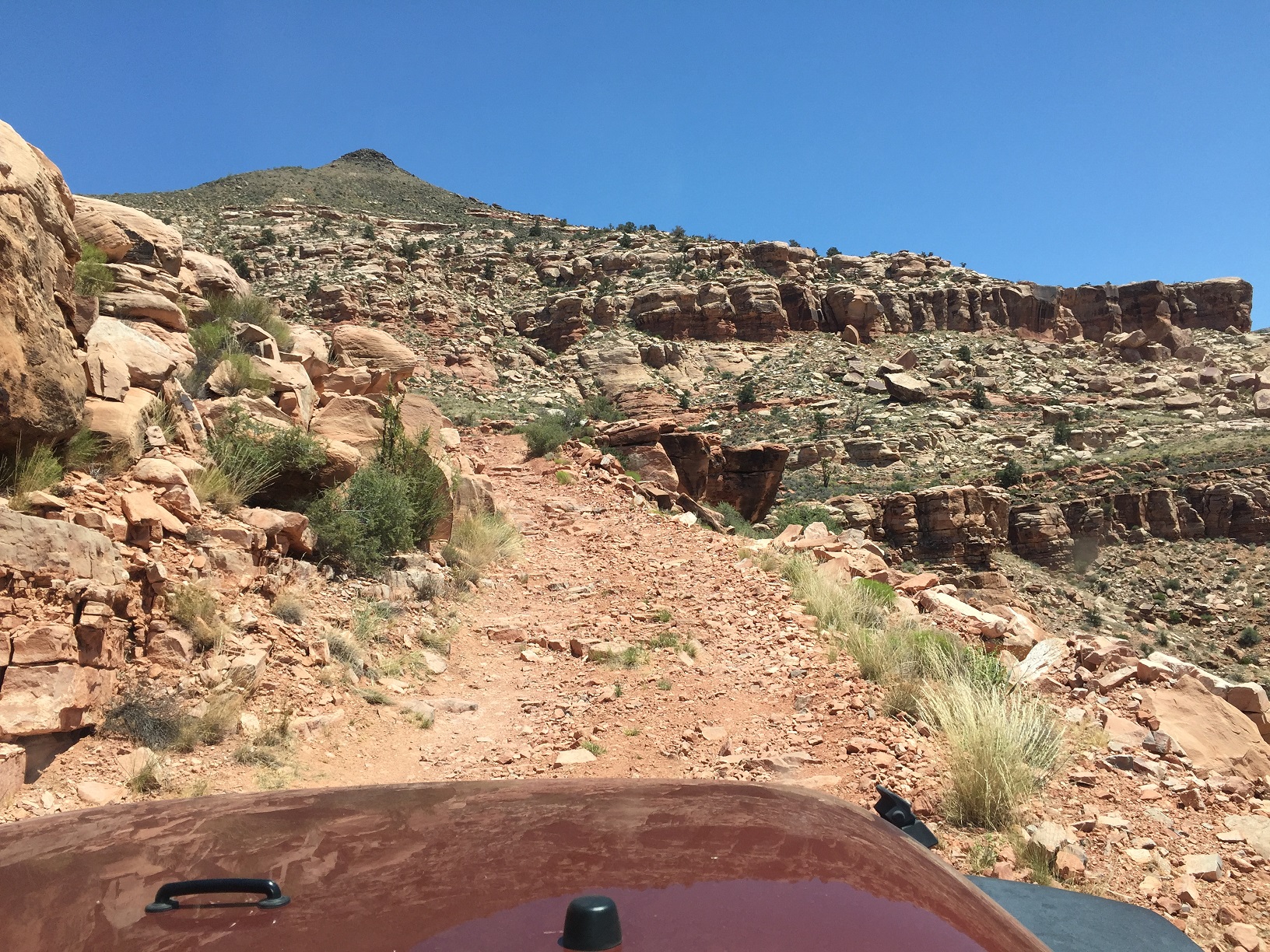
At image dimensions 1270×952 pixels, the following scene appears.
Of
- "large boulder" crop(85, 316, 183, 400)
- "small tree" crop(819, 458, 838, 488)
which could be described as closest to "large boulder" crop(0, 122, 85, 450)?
"large boulder" crop(85, 316, 183, 400)

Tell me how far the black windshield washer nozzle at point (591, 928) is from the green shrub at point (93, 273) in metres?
9.05

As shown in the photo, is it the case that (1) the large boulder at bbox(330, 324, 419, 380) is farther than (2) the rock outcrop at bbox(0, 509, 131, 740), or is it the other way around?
(1) the large boulder at bbox(330, 324, 419, 380)

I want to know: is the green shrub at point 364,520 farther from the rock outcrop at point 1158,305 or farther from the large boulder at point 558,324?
the rock outcrop at point 1158,305

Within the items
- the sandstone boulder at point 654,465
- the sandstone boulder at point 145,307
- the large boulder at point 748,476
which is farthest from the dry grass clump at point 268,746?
the large boulder at point 748,476

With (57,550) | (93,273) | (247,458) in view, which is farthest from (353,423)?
(57,550)

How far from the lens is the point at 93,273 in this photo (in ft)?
29.8

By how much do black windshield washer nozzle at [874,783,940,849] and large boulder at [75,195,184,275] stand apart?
10836 mm

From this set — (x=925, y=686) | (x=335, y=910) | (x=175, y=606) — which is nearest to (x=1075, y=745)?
(x=925, y=686)

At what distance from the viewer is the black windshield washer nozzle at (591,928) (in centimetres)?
121

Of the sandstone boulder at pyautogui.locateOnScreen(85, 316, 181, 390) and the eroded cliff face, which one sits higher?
the sandstone boulder at pyautogui.locateOnScreen(85, 316, 181, 390)

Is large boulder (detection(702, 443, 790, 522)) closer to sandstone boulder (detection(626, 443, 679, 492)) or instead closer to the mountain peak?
sandstone boulder (detection(626, 443, 679, 492))

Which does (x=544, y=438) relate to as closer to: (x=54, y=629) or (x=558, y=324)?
(x=54, y=629)

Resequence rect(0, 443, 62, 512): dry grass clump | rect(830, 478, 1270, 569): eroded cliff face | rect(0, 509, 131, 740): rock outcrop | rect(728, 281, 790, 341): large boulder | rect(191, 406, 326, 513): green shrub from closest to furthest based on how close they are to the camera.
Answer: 1. rect(0, 509, 131, 740): rock outcrop
2. rect(0, 443, 62, 512): dry grass clump
3. rect(191, 406, 326, 513): green shrub
4. rect(830, 478, 1270, 569): eroded cliff face
5. rect(728, 281, 790, 341): large boulder

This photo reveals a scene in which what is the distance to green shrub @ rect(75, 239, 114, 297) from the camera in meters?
8.48
